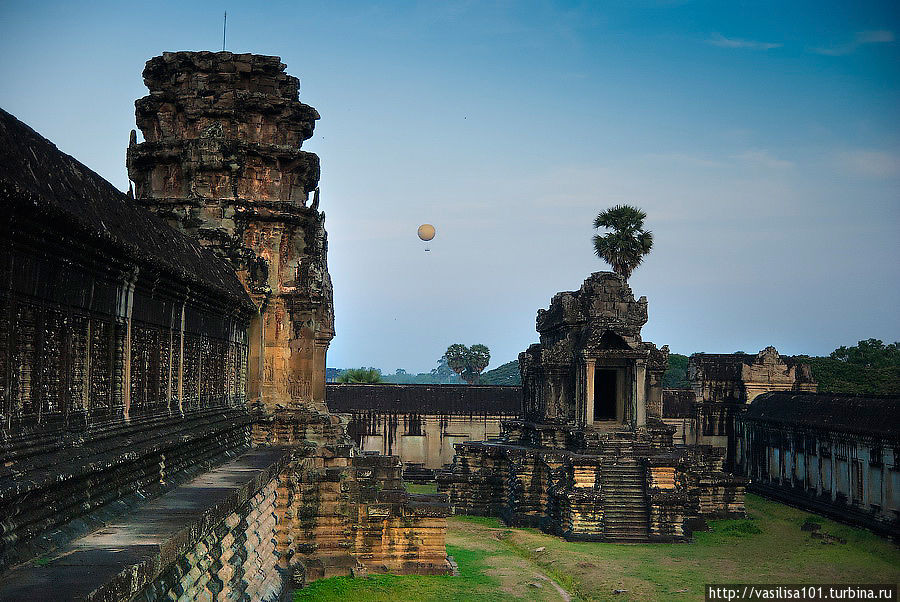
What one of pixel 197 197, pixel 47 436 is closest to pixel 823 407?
pixel 197 197

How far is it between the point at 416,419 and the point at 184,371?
3127 centimetres

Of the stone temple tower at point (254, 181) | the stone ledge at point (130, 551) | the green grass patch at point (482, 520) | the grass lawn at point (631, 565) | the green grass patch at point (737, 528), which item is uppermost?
the stone temple tower at point (254, 181)

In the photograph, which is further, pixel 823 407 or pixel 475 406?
pixel 475 406

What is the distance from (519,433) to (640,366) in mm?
5894

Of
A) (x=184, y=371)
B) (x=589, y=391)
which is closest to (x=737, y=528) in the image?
(x=589, y=391)

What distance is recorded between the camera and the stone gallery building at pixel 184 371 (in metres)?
6.31

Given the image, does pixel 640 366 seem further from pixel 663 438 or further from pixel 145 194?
pixel 145 194

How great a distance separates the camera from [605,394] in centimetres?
3531

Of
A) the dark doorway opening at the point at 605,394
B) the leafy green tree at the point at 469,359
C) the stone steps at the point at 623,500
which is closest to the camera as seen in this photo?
the stone steps at the point at 623,500

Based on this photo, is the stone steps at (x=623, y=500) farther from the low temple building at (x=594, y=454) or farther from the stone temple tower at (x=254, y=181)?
the stone temple tower at (x=254, y=181)

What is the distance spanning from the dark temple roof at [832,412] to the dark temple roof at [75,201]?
2358 cm

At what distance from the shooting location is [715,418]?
43344mm

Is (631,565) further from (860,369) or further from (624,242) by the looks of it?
(860,369)

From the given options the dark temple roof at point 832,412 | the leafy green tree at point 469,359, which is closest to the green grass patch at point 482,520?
the dark temple roof at point 832,412
